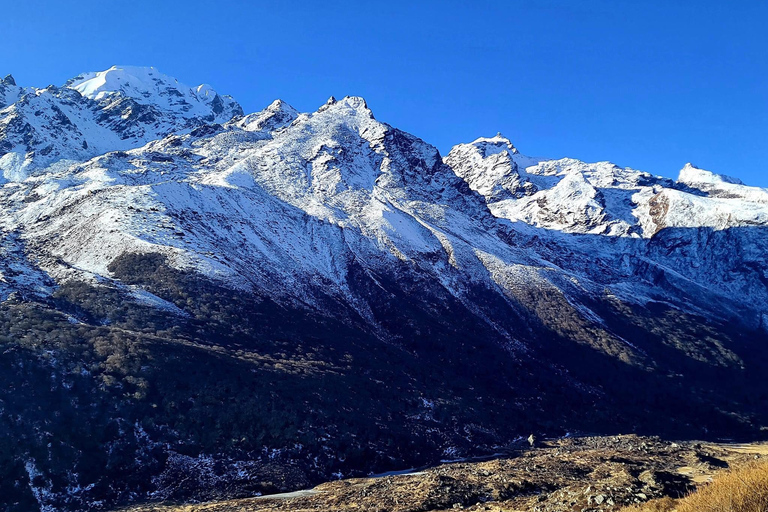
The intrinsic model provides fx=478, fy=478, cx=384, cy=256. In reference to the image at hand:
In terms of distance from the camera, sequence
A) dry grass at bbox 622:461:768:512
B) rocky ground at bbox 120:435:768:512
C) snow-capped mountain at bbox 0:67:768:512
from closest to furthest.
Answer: dry grass at bbox 622:461:768:512, rocky ground at bbox 120:435:768:512, snow-capped mountain at bbox 0:67:768:512

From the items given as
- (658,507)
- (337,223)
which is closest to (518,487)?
(658,507)

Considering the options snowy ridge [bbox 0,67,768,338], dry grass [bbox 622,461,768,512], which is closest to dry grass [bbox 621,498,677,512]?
dry grass [bbox 622,461,768,512]

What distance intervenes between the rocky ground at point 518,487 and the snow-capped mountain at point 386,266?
9024mm

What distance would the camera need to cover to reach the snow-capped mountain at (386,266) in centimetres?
7000

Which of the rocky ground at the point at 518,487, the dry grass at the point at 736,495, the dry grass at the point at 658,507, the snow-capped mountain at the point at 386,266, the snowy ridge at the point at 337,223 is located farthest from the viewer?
the snowy ridge at the point at 337,223

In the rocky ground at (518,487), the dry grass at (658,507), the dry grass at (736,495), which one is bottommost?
the rocky ground at (518,487)

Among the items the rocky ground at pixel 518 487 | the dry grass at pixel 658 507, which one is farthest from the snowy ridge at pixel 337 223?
the dry grass at pixel 658 507

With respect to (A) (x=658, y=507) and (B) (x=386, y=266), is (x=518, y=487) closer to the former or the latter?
(A) (x=658, y=507)

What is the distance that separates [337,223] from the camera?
119 m

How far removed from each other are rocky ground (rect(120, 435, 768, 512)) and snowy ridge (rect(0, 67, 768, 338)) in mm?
42681

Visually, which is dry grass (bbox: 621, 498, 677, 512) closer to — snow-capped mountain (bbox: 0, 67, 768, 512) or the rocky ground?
the rocky ground

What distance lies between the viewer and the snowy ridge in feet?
289

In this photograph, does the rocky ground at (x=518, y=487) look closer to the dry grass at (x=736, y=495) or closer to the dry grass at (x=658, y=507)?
the dry grass at (x=658, y=507)

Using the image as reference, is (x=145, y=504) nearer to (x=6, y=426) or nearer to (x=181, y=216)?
(x=6, y=426)
